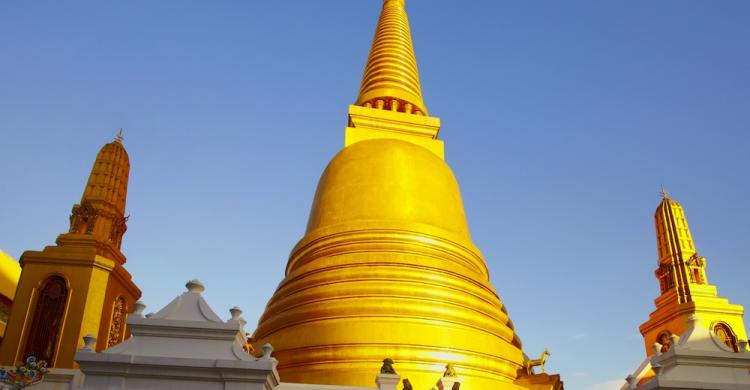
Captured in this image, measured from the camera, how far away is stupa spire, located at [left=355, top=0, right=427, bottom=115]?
20.8m

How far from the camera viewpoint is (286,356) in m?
12.9

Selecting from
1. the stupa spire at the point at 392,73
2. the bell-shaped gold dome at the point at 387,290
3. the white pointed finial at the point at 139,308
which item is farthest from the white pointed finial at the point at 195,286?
the stupa spire at the point at 392,73

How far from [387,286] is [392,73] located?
10.2 m

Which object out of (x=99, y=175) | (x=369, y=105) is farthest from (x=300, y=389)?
(x=369, y=105)

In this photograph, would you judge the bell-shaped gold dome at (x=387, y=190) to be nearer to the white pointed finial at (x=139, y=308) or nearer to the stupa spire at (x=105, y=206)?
the stupa spire at (x=105, y=206)

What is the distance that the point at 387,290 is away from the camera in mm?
13359

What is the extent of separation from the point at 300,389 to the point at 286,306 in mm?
4963

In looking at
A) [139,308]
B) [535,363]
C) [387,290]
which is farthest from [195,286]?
[535,363]

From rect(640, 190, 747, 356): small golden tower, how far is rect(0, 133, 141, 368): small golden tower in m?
16.7

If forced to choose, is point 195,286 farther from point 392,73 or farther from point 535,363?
point 392,73

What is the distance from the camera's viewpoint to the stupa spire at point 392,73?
20781mm

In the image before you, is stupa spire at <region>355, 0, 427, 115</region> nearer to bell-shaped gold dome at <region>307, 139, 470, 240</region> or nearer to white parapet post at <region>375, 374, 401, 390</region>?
bell-shaped gold dome at <region>307, 139, 470, 240</region>

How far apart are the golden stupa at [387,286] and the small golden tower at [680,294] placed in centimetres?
975

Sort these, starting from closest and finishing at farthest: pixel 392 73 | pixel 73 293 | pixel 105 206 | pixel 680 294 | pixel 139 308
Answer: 1. pixel 139 308
2. pixel 73 293
3. pixel 105 206
4. pixel 392 73
5. pixel 680 294
